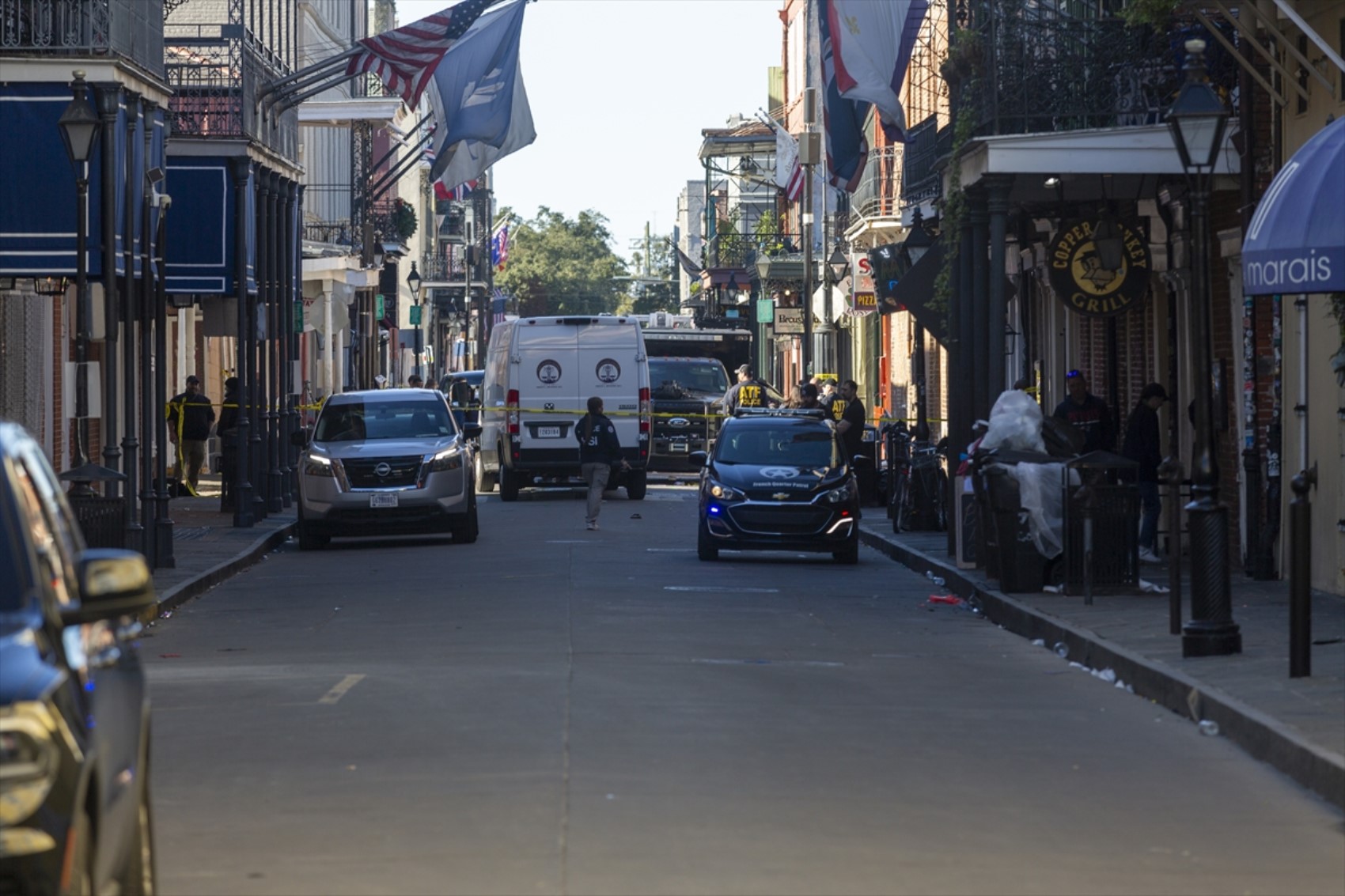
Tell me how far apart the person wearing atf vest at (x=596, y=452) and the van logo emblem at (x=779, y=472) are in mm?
4341

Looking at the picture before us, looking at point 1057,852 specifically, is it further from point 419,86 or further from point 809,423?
point 419,86

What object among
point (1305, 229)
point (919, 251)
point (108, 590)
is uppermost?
point (919, 251)

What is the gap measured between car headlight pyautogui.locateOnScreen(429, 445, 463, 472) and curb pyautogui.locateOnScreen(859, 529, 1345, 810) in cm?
811

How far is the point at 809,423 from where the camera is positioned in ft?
81.9

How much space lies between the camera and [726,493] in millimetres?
23422

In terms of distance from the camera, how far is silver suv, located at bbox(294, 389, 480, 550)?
25656 millimetres

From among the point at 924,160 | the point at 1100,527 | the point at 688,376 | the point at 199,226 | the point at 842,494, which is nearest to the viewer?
the point at 1100,527

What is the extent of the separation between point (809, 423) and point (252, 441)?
26.3 feet

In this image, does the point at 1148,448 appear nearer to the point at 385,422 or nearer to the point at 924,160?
the point at 924,160

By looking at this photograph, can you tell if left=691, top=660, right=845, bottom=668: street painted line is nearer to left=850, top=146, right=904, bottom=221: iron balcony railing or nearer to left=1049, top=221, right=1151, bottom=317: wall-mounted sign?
left=1049, top=221, right=1151, bottom=317: wall-mounted sign

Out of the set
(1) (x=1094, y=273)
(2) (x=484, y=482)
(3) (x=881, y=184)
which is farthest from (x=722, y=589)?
(3) (x=881, y=184)

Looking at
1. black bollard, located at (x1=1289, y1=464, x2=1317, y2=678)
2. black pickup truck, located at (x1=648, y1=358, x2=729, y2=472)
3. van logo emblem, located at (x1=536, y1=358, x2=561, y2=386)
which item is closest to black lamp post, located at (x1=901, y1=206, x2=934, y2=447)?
van logo emblem, located at (x1=536, y1=358, x2=561, y2=386)

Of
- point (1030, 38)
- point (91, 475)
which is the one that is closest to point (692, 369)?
point (1030, 38)

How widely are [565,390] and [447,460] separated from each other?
8.72 m
